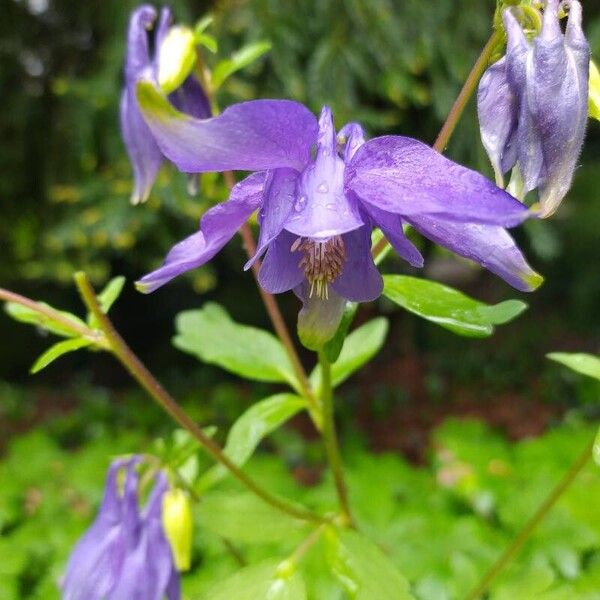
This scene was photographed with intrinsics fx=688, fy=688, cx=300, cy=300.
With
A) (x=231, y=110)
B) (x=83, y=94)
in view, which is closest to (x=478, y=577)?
(x=231, y=110)

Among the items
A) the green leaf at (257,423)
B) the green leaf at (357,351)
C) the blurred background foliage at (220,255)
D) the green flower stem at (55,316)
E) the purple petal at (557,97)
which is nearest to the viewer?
the purple petal at (557,97)

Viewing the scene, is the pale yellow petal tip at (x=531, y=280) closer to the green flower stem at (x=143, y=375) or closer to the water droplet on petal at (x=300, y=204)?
the water droplet on petal at (x=300, y=204)

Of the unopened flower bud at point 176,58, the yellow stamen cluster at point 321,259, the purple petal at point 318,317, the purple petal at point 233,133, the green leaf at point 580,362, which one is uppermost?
the purple petal at point 233,133

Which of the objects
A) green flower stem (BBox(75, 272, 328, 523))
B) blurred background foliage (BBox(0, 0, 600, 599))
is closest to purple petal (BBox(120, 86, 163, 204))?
blurred background foliage (BBox(0, 0, 600, 599))

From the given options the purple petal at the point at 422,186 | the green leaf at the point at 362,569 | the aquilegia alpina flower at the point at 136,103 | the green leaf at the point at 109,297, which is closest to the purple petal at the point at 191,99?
the aquilegia alpina flower at the point at 136,103

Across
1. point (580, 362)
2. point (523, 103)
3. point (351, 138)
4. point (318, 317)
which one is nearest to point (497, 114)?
point (523, 103)

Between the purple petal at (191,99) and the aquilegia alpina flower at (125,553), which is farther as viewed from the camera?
the purple petal at (191,99)
